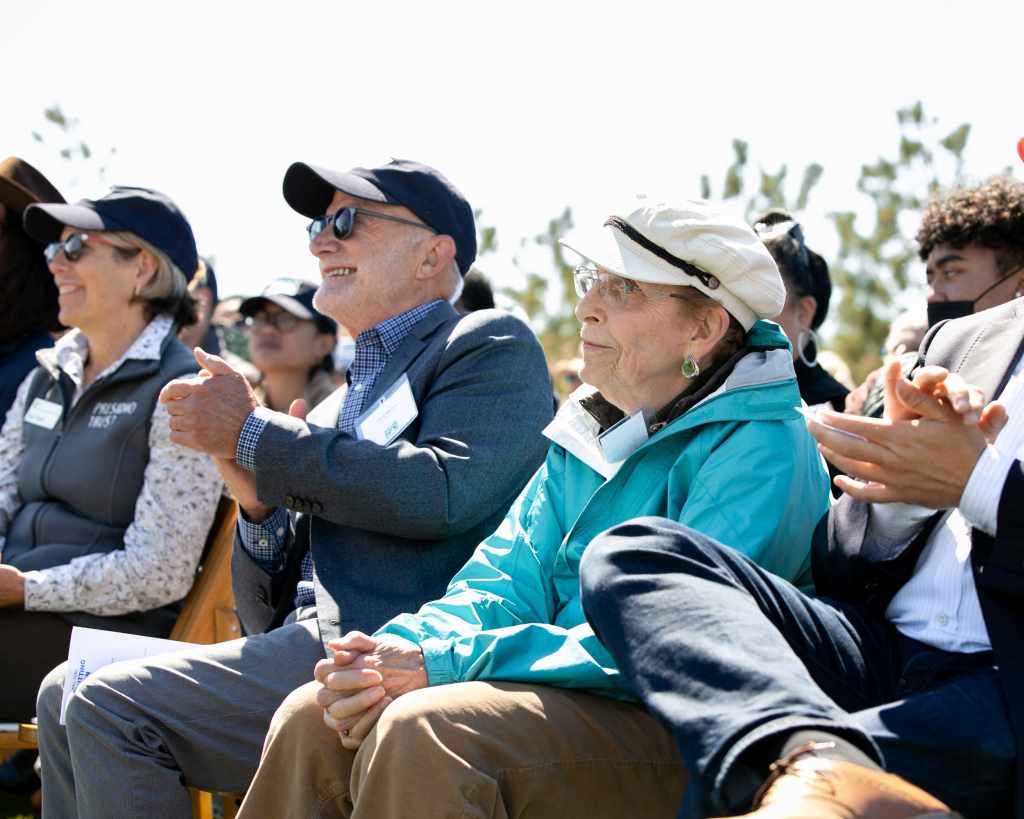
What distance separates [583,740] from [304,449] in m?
1.33

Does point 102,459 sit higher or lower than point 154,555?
higher

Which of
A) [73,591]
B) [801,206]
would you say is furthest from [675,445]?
[801,206]

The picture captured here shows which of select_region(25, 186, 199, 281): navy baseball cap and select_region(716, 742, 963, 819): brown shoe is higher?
select_region(25, 186, 199, 281): navy baseball cap

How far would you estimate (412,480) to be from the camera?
3.41 metres

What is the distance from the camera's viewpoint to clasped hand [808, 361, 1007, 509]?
2197 mm

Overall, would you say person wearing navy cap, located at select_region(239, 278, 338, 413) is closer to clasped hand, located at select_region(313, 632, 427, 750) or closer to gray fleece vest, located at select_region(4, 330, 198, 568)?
gray fleece vest, located at select_region(4, 330, 198, 568)

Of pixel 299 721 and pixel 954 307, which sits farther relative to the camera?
pixel 954 307

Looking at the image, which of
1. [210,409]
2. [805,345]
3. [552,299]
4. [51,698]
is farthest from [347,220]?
[552,299]

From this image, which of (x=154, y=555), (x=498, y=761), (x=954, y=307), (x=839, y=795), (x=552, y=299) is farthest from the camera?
(x=552, y=299)

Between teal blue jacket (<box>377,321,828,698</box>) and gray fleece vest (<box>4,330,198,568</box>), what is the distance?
1797 millimetres

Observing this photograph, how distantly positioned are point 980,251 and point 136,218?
331cm

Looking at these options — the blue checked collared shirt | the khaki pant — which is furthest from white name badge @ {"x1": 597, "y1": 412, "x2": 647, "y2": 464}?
the blue checked collared shirt

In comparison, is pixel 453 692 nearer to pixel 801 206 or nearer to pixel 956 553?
pixel 956 553

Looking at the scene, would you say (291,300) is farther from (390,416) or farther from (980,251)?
(980,251)
